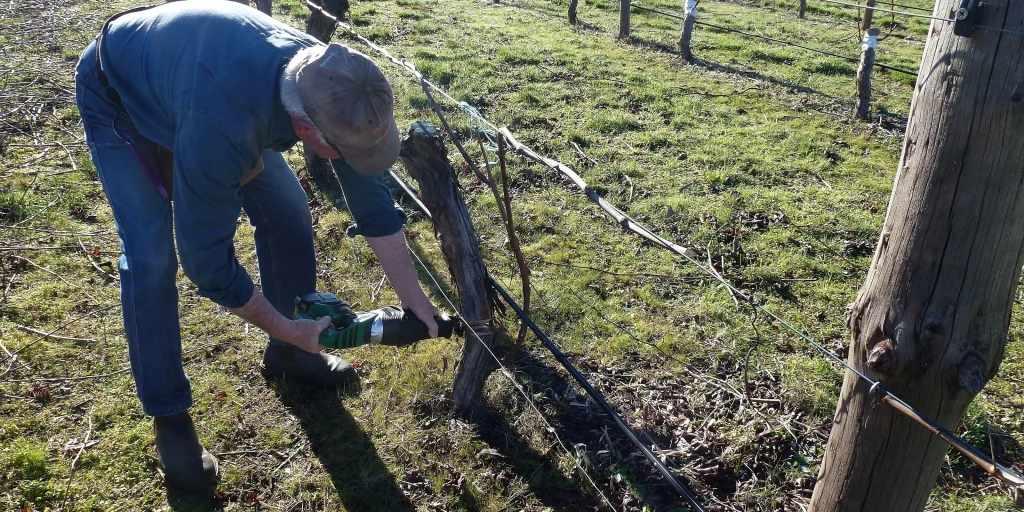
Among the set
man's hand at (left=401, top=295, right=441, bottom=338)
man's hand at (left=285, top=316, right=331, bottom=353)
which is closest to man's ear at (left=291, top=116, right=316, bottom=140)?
man's hand at (left=285, top=316, right=331, bottom=353)

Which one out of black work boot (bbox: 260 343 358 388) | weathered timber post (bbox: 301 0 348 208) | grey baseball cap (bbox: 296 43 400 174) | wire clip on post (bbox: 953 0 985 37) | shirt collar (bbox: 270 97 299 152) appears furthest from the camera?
weathered timber post (bbox: 301 0 348 208)

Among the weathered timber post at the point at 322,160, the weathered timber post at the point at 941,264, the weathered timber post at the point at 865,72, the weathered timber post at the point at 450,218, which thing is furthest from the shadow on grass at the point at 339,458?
the weathered timber post at the point at 865,72

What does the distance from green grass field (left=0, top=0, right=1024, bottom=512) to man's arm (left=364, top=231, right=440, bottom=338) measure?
0.80 metres

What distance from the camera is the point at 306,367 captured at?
3.45 meters

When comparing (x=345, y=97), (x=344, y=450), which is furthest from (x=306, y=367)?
(x=345, y=97)

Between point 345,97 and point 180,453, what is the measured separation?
1.82 m

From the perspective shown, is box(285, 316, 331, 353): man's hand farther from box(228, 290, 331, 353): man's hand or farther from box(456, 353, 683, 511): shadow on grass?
box(456, 353, 683, 511): shadow on grass

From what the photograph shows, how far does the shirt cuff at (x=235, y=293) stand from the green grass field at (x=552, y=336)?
1.09 metres

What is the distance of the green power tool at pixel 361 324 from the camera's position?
8.36 feet

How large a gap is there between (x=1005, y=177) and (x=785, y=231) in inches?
142

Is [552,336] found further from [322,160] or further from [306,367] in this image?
[322,160]

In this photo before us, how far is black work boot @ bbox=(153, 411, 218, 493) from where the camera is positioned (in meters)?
2.86

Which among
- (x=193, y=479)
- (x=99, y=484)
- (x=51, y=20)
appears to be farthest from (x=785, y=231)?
(x=51, y=20)

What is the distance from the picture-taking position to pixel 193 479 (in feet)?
9.48
